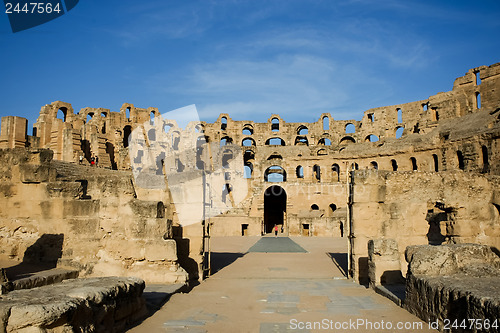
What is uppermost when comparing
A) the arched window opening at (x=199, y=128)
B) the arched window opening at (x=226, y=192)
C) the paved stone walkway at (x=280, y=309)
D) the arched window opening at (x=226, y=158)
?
the arched window opening at (x=199, y=128)

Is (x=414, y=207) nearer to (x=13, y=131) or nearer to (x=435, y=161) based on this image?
(x=13, y=131)

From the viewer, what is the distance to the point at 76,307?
3.93 m

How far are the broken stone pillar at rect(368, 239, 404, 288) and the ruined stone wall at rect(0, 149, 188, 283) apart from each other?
12.7 ft

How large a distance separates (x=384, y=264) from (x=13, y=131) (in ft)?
73.1

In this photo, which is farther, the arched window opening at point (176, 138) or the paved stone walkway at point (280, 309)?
the arched window opening at point (176, 138)

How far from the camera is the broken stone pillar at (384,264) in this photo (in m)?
8.33

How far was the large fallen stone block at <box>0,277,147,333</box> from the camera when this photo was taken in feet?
11.7

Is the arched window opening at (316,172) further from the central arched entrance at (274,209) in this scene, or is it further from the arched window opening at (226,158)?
the arched window opening at (226,158)

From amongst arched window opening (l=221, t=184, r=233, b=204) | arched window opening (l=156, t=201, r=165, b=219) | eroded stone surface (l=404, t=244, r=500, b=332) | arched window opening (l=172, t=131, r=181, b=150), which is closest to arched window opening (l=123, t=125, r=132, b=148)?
arched window opening (l=172, t=131, r=181, b=150)

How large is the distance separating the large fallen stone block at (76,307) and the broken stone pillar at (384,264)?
483cm

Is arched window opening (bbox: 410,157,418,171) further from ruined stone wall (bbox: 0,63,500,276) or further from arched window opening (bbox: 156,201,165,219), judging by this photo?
arched window opening (bbox: 156,201,165,219)

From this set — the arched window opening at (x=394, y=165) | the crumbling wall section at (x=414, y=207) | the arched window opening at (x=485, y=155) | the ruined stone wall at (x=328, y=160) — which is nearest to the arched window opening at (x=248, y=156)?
the ruined stone wall at (x=328, y=160)

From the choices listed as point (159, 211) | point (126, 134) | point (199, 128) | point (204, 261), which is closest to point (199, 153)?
point (199, 128)

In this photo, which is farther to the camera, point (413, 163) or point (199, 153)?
point (199, 153)
